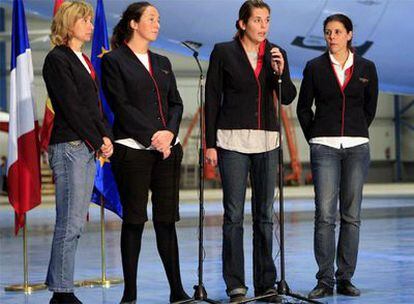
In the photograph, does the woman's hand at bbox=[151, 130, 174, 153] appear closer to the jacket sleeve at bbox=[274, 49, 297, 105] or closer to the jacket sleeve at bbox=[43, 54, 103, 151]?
the jacket sleeve at bbox=[43, 54, 103, 151]

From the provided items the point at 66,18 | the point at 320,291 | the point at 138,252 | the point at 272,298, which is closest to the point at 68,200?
the point at 138,252

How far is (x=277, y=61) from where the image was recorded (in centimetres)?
707

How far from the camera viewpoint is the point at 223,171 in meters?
7.32

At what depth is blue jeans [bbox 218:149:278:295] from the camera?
7.28 m

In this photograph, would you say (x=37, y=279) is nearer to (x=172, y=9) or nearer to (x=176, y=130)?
(x=176, y=130)

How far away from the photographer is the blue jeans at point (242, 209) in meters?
7.28

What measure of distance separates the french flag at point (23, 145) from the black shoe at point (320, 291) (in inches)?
98.0

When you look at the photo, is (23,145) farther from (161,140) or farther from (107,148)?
(161,140)

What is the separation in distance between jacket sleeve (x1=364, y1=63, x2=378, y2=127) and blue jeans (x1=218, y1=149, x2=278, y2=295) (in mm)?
1024

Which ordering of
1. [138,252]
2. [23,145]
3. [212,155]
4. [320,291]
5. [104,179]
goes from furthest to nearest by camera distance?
1. [104,179]
2. [23,145]
3. [320,291]
4. [212,155]
5. [138,252]

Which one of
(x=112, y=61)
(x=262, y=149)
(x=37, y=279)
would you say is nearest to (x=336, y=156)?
(x=262, y=149)

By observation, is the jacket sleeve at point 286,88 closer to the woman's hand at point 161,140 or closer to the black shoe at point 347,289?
the woman's hand at point 161,140

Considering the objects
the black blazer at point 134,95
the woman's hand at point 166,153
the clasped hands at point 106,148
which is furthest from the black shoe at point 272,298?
the clasped hands at point 106,148

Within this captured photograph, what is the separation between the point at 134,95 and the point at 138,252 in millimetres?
1120
